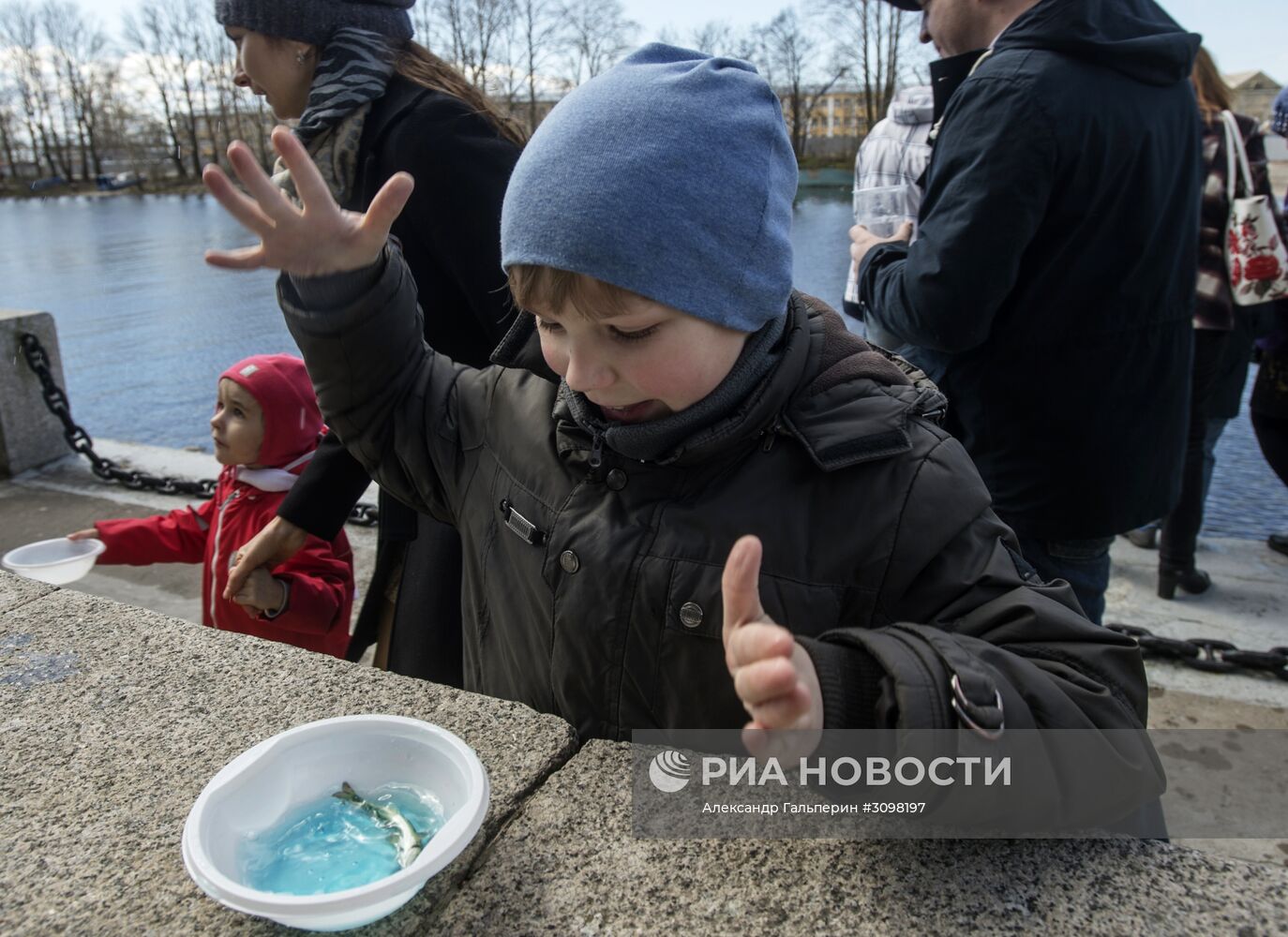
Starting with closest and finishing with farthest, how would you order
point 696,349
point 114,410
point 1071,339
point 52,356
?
point 696,349 < point 1071,339 < point 52,356 < point 114,410

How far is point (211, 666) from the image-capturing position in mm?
1482

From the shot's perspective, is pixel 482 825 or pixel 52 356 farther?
pixel 52 356

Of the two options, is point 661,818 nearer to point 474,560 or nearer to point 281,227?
point 474,560

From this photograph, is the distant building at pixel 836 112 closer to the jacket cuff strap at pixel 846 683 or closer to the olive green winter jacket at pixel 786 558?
the olive green winter jacket at pixel 786 558

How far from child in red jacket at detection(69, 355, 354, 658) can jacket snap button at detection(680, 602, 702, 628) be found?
1.41 metres

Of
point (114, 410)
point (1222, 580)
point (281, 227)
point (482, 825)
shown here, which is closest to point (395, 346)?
point (281, 227)

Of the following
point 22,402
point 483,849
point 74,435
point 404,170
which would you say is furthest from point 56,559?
point 22,402

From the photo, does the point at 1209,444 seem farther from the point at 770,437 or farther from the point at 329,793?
the point at 329,793

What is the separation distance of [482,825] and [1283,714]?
2.74m

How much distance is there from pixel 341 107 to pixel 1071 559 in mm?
1935

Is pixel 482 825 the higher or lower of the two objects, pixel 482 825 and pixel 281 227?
the lower

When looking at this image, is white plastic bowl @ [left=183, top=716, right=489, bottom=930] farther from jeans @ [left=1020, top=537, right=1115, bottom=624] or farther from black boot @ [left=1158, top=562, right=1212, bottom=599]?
black boot @ [left=1158, top=562, right=1212, bottom=599]

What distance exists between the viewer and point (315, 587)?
2369 mm

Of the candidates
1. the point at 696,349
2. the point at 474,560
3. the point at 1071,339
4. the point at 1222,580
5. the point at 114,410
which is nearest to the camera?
the point at 696,349
